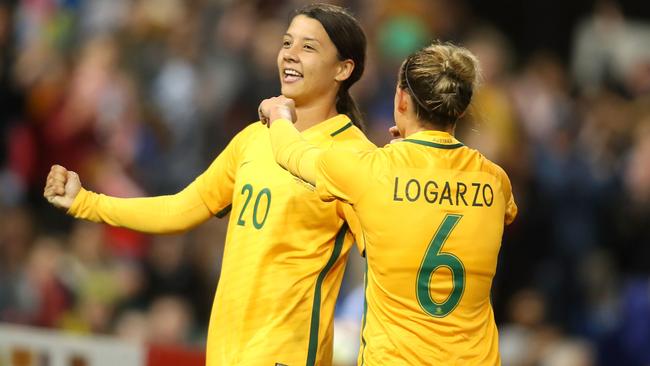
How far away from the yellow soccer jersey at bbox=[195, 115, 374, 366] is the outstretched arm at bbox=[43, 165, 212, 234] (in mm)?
269

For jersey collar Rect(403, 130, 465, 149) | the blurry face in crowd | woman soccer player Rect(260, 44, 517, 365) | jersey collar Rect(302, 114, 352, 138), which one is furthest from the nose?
jersey collar Rect(403, 130, 465, 149)

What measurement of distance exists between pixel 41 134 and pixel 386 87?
2899mm

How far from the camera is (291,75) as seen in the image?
540 centimetres

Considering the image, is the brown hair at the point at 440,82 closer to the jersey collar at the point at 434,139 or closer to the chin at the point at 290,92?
the jersey collar at the point at 434,139

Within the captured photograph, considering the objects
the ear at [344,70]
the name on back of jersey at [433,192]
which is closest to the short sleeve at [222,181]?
the ear at [344,70]

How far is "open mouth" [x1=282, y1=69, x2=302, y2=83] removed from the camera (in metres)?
5.39

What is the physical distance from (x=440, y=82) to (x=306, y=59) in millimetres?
728

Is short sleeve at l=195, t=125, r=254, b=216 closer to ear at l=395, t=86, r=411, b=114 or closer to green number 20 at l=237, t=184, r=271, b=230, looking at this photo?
green number 20 at l=237, t=184, r=271, b=230

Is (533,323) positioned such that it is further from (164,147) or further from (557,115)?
(164,147)

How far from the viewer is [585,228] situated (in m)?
10.3

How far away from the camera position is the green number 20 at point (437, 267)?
475 centimetres

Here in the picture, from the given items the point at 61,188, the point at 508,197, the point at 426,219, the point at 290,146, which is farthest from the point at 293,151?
the point at 61,188

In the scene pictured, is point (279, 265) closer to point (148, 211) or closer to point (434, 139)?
point (148, 211)

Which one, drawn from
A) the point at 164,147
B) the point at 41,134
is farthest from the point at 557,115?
the point at 41,134
